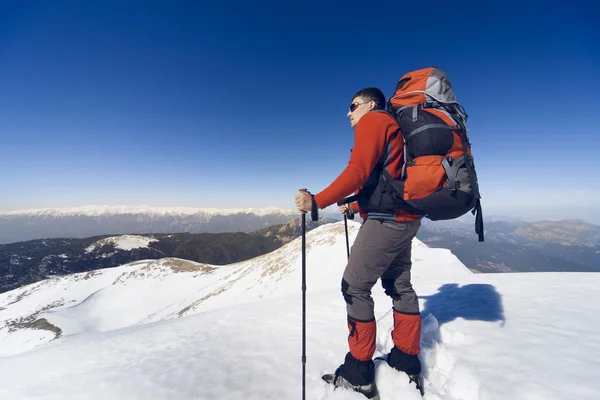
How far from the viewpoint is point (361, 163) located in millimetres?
2863

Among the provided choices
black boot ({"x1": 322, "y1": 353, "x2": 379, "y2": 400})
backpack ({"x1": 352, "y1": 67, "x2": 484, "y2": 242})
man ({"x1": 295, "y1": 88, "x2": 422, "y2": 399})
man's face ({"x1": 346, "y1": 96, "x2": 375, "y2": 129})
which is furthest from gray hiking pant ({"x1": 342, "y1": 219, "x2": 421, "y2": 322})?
man's face ({"x1": 346, "y1": 96, "x2": 375, "y2": 129})

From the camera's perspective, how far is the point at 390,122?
2.95 metres

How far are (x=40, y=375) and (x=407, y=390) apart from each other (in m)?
5.77

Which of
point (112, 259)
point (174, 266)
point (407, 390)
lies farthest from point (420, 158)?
point (112, 259)

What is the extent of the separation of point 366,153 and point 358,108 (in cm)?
108

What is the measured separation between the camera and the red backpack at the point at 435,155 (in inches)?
109

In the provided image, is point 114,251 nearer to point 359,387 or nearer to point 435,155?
point 359,387

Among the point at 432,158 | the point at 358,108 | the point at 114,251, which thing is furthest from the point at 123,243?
the point at 432,158

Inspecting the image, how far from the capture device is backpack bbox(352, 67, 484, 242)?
2777 mm

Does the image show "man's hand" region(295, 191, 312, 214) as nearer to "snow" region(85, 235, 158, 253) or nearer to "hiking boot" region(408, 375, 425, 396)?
"hiking boot" region(408, 375, 425, 396)

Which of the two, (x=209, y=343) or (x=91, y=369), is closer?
(x=91, y=369)

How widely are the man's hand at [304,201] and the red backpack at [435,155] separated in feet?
3.48

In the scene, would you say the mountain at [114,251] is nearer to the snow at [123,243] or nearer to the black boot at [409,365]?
the snow at [123,243]

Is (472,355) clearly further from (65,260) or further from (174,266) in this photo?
(65,260)
